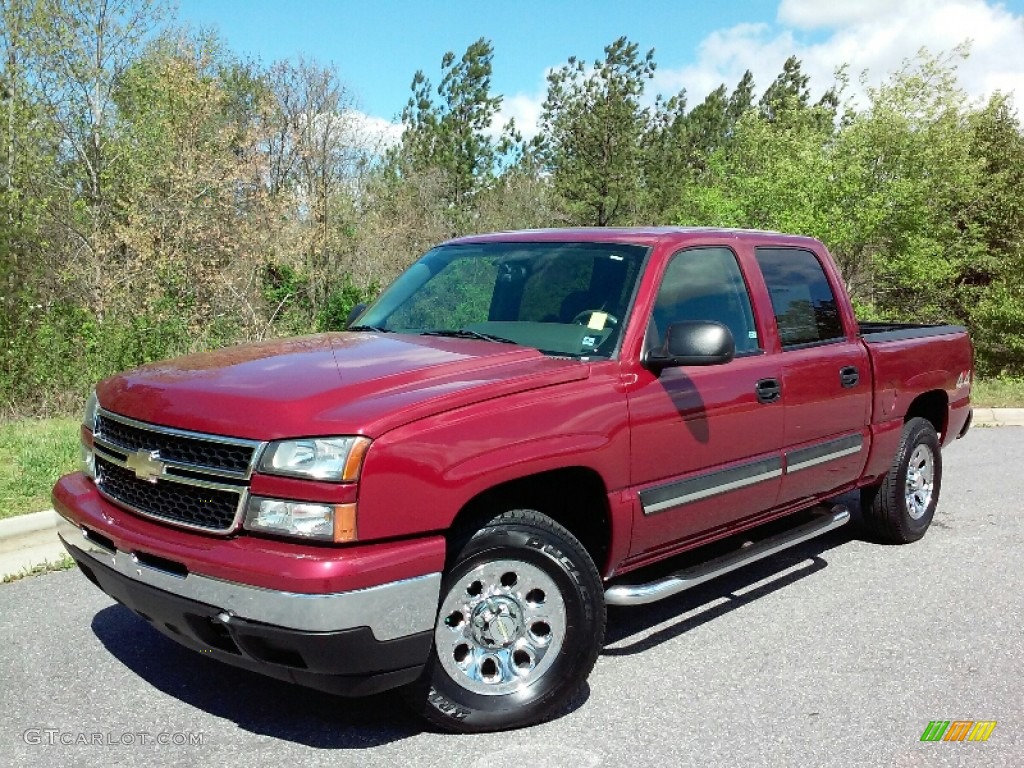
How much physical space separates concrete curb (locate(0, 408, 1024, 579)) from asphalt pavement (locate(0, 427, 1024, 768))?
0.24 meters

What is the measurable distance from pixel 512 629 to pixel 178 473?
133 cm

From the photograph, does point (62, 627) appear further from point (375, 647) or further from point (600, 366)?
point (600, 366)

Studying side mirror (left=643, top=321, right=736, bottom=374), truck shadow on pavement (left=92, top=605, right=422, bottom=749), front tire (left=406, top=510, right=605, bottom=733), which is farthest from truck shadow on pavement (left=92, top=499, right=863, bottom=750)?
side mirror (left=643, top=321, right=736, bottom=374)

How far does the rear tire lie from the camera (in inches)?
231

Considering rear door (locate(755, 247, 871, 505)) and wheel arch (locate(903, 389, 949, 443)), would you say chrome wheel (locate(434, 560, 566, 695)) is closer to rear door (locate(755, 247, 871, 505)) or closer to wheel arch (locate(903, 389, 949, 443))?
rear door (locate(755, 247, 871, 505))

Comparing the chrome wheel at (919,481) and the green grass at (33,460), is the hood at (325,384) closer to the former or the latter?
the green grass at (33,460)

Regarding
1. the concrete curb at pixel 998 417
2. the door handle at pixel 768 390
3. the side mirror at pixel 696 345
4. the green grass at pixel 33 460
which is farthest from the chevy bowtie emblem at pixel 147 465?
the concrete curb at pixel 998 417

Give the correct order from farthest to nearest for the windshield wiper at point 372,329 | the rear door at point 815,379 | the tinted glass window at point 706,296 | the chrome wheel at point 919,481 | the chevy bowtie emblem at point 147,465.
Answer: the chrome wheel at point 919,481 → the rear door at point 815,379 → the windshield wiper at point 372,329 → the tinted glass window at point 706,296 → the chevy bowtie emblem at point 147,465

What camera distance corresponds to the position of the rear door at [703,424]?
12.8ft

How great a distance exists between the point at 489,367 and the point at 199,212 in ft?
46.1

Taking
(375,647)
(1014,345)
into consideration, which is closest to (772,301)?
(375,647)

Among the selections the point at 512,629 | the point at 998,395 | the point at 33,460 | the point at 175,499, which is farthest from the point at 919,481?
the point at 998,395

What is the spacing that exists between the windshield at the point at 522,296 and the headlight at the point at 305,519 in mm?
1382

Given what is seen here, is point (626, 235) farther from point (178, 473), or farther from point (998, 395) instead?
point (998, 395)
